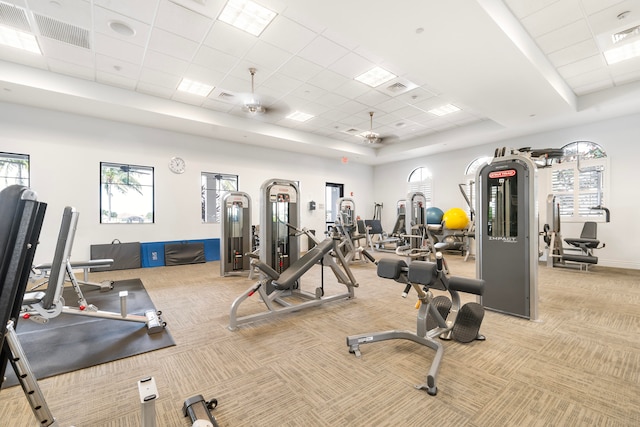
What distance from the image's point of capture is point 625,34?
412 cm

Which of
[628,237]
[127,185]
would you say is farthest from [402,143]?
[127,185]

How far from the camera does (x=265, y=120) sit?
7590 mm

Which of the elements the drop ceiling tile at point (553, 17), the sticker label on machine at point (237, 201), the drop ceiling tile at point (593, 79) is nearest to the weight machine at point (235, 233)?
the sticker label on machine at point (237, 201)

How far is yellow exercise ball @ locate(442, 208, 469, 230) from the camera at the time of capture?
8.56 m

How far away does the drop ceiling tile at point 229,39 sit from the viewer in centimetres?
396

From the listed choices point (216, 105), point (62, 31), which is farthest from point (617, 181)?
point (62, 31)

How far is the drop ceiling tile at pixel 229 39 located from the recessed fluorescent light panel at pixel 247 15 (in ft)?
0.35

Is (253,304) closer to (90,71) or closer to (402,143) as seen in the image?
(90,71)

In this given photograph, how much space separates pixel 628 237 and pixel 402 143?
19.8 ft

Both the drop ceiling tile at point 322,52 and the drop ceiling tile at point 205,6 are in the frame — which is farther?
the drop ceiling tile at point 322,52

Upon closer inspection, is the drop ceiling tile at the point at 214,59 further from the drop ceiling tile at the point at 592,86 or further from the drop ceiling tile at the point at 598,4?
the drop ceiling tile at the point at 592,86

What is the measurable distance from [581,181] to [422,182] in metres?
4.39

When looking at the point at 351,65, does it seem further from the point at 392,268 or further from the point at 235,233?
the point at 235,233

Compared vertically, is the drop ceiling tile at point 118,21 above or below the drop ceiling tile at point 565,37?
below
